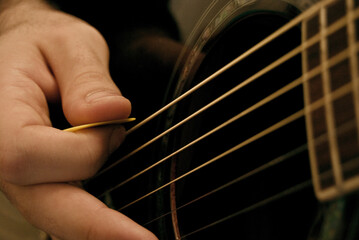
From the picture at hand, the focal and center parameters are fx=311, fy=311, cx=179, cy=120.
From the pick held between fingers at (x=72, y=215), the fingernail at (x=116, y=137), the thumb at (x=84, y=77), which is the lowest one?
the pick held between fingers at (x=72, y=215)

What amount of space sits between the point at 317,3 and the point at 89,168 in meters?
0.41

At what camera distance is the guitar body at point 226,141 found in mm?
495

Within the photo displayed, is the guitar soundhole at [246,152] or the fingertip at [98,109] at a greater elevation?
the guitar soundhole at [246,152]

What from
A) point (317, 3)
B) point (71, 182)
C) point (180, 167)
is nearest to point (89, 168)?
point (71, 182)

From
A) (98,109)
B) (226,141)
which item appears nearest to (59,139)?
(98,109)

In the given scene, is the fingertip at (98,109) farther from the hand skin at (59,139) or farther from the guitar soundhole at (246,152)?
the guitar soundhole at (246,152)

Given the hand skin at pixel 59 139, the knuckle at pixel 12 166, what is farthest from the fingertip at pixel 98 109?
the knuckle at pixel 12 166

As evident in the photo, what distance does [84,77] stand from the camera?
54cm

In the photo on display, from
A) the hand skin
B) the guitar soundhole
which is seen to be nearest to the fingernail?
the hand skin

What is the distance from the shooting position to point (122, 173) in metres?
0.71

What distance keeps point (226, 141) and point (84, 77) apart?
0.94 feet

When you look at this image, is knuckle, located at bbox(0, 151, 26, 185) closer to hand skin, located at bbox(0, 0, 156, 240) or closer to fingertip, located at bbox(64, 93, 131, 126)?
hand skin, located at bbox(0, 0, 156, 240)

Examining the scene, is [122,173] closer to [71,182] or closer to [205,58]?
[71,182]

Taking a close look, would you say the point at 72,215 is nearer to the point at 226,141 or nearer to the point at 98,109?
the point at 98,109
